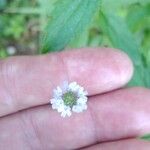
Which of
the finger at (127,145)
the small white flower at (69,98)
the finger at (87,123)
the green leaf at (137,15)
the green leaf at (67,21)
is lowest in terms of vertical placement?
the finger at (127,145)

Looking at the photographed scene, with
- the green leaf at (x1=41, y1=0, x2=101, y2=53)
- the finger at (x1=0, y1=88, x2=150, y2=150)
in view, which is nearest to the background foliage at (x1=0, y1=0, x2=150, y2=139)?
the green leaf at (x1=41, y1=0, x2=101, y2=53)

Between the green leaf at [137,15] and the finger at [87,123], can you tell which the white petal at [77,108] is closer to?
the finger at [87,123]

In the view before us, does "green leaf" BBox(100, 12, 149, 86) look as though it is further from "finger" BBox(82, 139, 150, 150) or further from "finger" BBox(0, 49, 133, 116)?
"finger" BBox(82, 139, 150, 150)

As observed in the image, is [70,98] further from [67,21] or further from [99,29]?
[99,29]

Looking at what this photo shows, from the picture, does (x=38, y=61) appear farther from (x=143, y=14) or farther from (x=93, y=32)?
(x=93, y=32)

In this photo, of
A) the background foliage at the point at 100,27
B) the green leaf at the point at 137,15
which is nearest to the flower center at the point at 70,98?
the background foliage at the point at 100,27

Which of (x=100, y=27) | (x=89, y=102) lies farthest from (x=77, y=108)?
(x=100, y=27)
